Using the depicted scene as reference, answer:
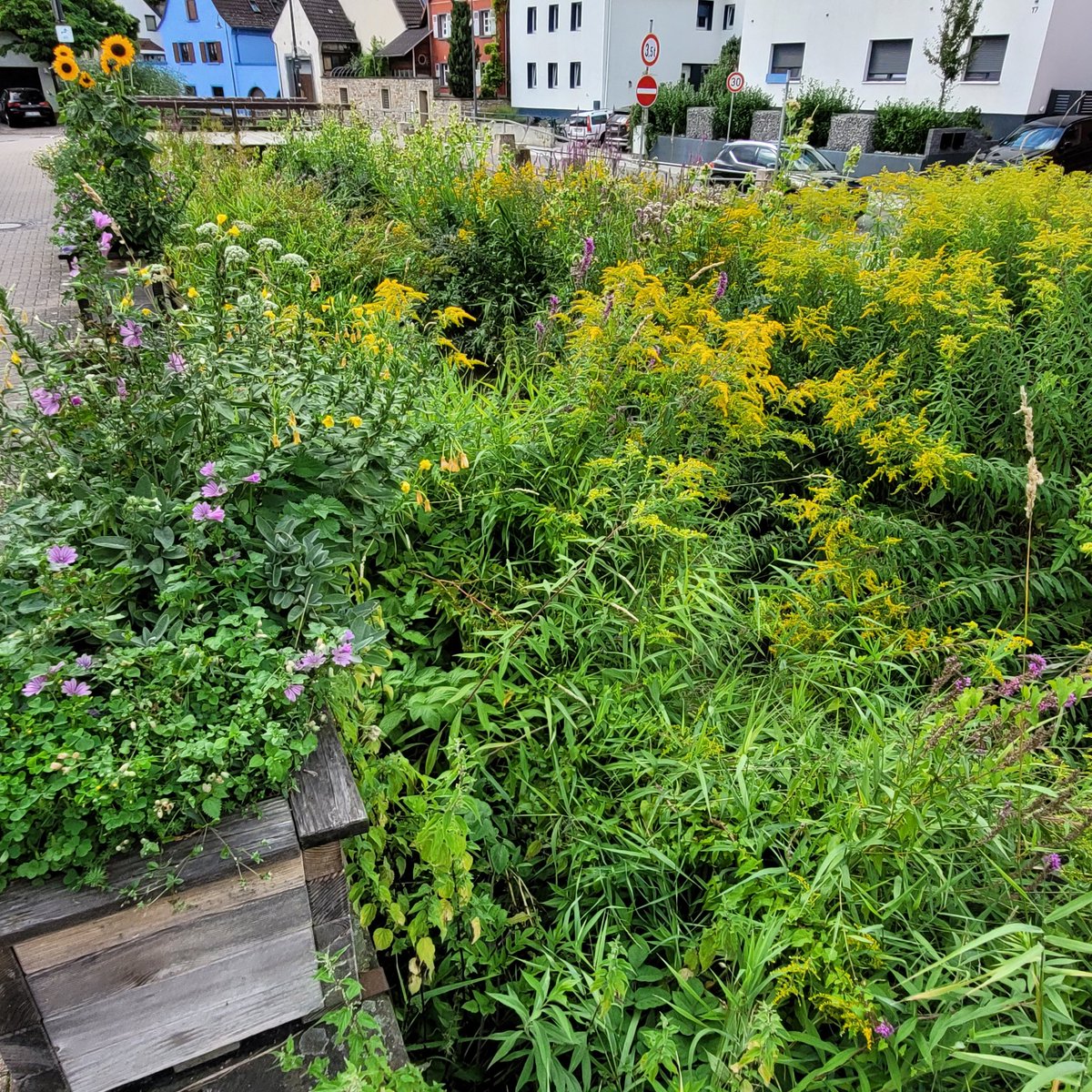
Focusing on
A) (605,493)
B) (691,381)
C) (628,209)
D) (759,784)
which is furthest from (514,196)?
(759,784)

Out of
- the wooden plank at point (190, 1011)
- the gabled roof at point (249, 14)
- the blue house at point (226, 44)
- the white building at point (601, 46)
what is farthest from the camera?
the blue house at point (226, 44)

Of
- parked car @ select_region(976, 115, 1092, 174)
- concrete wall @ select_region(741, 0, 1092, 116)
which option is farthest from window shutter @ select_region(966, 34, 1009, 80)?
parked car @ select_region(976, 115, 1092, 174)

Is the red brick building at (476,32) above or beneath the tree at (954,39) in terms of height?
above

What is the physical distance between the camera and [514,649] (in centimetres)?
251

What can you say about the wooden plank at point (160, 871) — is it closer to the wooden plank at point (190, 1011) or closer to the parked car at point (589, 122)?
the wooden plank at point (190, 1011)

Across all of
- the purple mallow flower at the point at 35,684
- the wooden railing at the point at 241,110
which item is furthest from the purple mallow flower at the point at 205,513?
the wooden railing at the point at 241,110

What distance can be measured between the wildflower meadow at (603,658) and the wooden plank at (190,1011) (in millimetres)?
229

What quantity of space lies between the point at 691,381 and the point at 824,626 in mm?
1273

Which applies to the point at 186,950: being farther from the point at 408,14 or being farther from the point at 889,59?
the point at 408,14

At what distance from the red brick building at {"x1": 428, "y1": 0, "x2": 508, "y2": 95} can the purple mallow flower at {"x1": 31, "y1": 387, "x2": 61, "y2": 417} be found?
4366 centimetres

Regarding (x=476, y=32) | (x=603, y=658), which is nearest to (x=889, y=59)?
(x=476, y=32)

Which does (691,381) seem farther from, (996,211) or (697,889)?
(996,211)

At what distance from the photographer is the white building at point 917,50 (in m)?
20.4

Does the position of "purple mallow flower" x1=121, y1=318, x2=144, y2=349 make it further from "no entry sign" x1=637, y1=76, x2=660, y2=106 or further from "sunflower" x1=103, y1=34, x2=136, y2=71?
"no entry sign" x1=637, y1=76, x2=660, y2=106
